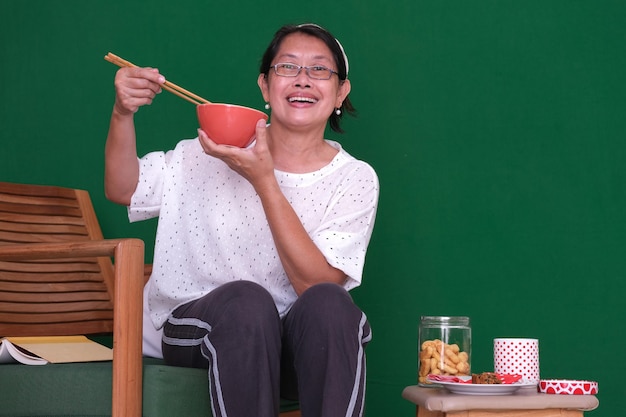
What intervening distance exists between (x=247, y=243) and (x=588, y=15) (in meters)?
1.08

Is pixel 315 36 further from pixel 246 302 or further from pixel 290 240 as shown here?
pixel 246 302

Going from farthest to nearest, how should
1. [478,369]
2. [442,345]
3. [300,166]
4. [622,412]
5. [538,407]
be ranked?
[478,369], [622,412], [300,166], [442,345], [538,407]

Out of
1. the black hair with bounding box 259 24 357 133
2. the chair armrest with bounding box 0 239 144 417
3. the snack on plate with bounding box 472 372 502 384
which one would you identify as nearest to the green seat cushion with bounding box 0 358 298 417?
the chair armrest with bounding box 0 239 144 417

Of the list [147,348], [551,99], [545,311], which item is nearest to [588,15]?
[551,99]

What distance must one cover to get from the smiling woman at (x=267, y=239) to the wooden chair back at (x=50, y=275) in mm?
266

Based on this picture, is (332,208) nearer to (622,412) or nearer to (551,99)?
(551,99)

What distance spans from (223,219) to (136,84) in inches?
13.2

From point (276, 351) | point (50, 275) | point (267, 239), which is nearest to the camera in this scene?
point (276, 351)

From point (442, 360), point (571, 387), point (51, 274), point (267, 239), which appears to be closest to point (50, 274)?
point (51, 274)

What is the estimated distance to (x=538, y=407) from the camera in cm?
140

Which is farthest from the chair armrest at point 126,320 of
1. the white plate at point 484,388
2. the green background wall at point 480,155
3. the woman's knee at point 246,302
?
the green background wall at point 480,155

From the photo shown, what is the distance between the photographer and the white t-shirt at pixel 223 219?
1694 millimetres

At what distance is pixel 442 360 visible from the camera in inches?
64.1

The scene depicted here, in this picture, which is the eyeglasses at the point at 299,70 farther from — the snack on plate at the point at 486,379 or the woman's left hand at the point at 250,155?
the snack on plate at the point at 486,379
